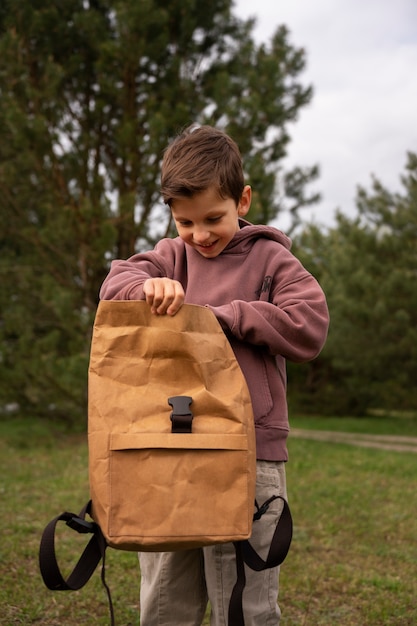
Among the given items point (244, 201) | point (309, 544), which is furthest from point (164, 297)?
point (309, 544)

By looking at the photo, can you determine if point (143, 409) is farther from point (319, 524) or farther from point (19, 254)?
point (19, 254)

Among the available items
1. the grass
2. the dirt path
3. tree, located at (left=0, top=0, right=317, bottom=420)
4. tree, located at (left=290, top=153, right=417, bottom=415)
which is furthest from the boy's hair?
tree, located at (left=290, top=153, right=417, bottom=415)

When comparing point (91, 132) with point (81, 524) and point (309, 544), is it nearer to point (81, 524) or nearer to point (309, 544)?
point (309, 544)

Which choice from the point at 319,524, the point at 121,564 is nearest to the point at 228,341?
the point at 121,564

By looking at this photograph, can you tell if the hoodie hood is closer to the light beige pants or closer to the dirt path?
the light beige pants

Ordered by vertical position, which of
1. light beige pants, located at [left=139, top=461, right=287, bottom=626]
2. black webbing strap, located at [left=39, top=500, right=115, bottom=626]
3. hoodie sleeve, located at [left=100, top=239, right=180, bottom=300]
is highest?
hoodie sleeve, located at [left=100, top=239, right=180, bottom=300]

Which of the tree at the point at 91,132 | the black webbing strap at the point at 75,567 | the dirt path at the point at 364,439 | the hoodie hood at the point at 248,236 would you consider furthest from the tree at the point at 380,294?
the black webbing strap at the point at 75,567

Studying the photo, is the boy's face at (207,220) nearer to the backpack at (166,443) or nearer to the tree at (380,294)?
the backpack at (166,443)

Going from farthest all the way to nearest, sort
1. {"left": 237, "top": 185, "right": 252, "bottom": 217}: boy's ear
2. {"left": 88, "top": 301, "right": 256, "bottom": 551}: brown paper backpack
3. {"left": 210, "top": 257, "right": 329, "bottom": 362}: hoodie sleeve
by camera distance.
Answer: {"left": 237, "top": 185, "right": 252, "bottom": 217}: boy's ear
{"left": 210, "top": 257, "right": 329, "bottom": 362}: hoodie sleeve
{"left": 88, "top": 301, "right": 256, "bottom": 551}: brown paper backpack

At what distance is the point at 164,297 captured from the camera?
172 centimetres

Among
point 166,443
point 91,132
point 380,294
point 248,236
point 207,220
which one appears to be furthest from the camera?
point 380,294

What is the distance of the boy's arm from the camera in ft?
5.98

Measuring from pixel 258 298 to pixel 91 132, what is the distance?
7688 mm

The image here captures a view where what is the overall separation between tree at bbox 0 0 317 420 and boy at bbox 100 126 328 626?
5887 millimetres
